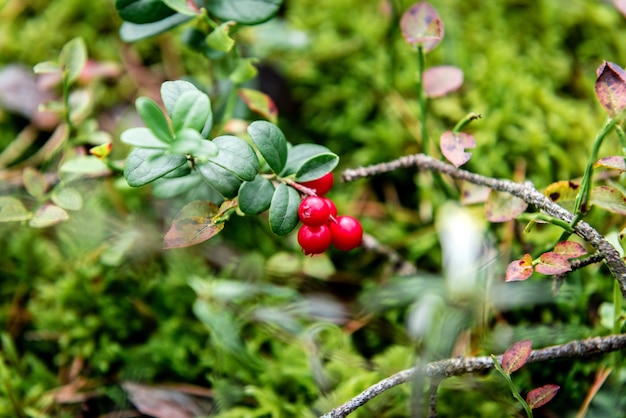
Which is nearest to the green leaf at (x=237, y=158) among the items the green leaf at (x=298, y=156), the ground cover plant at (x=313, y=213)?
the ground cover plant at (x=313, y=213)

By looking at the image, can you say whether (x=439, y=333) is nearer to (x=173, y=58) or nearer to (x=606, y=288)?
(x=606, y=288)

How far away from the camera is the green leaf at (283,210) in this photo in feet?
3.80

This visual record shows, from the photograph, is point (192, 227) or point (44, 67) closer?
point (192, 227)

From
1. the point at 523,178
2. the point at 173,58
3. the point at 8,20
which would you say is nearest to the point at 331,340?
the point at 523,178

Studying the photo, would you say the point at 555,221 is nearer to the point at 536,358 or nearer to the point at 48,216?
the point at 536,358

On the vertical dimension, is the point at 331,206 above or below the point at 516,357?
above

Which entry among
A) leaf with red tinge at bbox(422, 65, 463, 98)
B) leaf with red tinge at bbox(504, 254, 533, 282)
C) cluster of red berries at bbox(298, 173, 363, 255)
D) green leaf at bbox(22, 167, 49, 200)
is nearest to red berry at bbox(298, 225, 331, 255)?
cluster of red berries at bbox(298, 173, 363, 255)

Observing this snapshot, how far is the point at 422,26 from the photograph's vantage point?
141 centimetres

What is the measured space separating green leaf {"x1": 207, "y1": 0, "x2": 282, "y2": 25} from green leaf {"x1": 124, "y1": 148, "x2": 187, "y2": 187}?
1.59 ft

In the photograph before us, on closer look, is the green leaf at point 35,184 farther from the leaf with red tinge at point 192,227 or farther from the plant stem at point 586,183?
the plant stem at point 586,183

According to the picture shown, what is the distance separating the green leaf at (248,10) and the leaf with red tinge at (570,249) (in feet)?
2.92

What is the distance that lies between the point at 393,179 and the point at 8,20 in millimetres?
1732

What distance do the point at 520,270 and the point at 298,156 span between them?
1.81ft

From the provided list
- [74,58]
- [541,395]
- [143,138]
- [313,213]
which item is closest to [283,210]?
[313,213]
